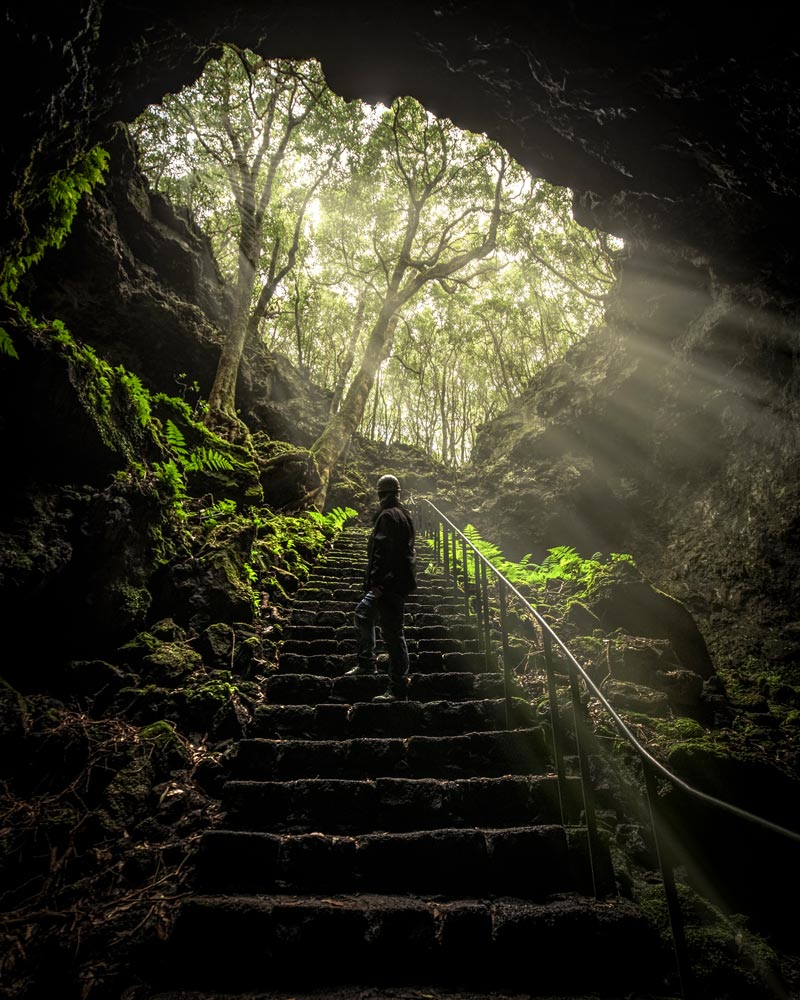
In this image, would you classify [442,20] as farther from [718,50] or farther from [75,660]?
[75,660]

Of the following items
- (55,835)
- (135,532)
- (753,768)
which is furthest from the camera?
(135,532)

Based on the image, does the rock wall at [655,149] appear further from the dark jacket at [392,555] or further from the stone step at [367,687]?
the stone step at [367,687]

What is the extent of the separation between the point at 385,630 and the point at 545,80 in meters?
5.84

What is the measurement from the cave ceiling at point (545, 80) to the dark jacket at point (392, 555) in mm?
4187

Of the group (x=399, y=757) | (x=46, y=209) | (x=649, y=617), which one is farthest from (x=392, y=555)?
(x=46, y=209)

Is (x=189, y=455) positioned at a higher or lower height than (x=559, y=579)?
higher

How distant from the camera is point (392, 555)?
4.25 m

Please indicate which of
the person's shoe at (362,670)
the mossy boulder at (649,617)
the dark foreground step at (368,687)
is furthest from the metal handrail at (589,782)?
the mossy boulder at (649,617)

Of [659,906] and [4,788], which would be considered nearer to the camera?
[659,906]

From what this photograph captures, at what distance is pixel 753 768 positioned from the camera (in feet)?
10.0

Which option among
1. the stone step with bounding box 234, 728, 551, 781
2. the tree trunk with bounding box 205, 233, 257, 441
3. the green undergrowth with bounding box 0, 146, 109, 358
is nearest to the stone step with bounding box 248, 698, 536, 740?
the stone step with bounding box 234, 728, 551, 781

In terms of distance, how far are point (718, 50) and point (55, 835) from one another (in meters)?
7.41

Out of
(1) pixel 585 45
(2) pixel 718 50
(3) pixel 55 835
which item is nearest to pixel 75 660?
(3) pixel 55 835

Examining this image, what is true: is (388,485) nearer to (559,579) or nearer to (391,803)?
(391,803)
